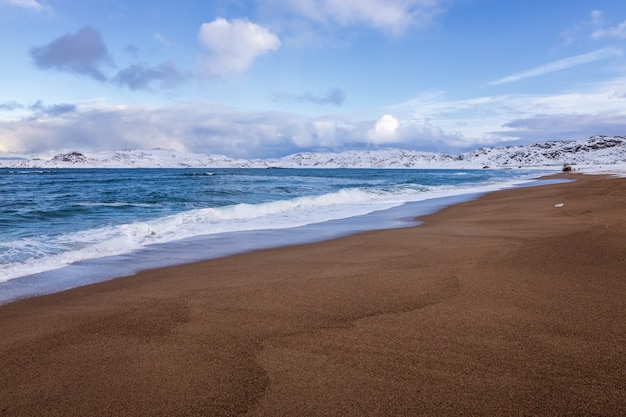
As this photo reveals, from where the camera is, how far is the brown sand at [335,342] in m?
2.90

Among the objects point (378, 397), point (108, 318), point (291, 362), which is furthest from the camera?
point (108, 318)

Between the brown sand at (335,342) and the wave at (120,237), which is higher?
the wave at (120,237)

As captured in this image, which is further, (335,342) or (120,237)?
(120,237)

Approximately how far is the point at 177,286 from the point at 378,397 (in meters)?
4.01

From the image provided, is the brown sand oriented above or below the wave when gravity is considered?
below

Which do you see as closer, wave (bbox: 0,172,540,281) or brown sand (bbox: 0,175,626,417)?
brown sand (bbox: 0,175,626,417)

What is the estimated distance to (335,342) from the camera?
3.82m

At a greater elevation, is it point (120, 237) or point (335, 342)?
point (120, 237)

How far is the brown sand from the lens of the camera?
9.52 feet

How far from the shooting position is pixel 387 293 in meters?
5.21

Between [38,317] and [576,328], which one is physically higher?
[38,317]

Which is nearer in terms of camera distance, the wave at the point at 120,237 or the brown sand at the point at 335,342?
the brown sand at the point at 335,342

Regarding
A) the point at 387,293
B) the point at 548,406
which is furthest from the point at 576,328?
the point at 387,293

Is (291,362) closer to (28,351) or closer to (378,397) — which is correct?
(378,397)
